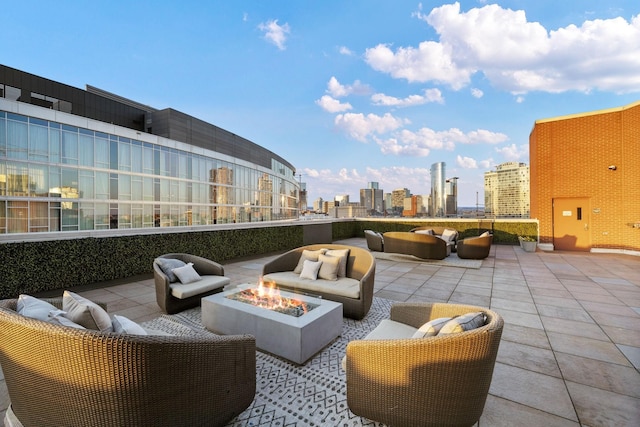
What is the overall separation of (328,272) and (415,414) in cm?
265

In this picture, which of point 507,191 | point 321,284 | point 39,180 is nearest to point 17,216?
point 39,180

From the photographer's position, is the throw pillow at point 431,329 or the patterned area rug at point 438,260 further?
the patterned area rug at point 438,260

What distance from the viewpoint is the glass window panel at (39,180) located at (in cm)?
1619

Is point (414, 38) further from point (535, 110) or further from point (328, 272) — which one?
point (328, 272)

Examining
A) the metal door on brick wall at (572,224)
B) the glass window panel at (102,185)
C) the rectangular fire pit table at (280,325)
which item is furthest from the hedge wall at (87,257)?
the glass window panel at (102,185)

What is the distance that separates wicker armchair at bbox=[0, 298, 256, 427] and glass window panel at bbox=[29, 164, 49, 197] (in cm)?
2167

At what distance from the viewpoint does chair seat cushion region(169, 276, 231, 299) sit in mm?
3799

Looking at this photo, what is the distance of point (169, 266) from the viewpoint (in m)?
4.16

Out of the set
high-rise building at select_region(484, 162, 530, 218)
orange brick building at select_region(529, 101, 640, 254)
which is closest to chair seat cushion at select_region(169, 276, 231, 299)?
orange brick building at select_region(529, 101, 640, 254)

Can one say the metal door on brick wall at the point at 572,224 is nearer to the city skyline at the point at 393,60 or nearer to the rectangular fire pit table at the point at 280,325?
the city skyline at the point at 393,60

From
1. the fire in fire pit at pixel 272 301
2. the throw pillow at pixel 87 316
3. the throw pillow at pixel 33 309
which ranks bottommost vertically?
the fire in fire pit at pixel 272 301

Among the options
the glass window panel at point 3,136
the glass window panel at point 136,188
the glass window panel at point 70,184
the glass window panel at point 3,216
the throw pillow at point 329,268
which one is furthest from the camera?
the glass window panel at point 136,188

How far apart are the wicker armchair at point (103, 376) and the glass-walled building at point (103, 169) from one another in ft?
46.9

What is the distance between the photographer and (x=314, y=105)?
1725 cm
